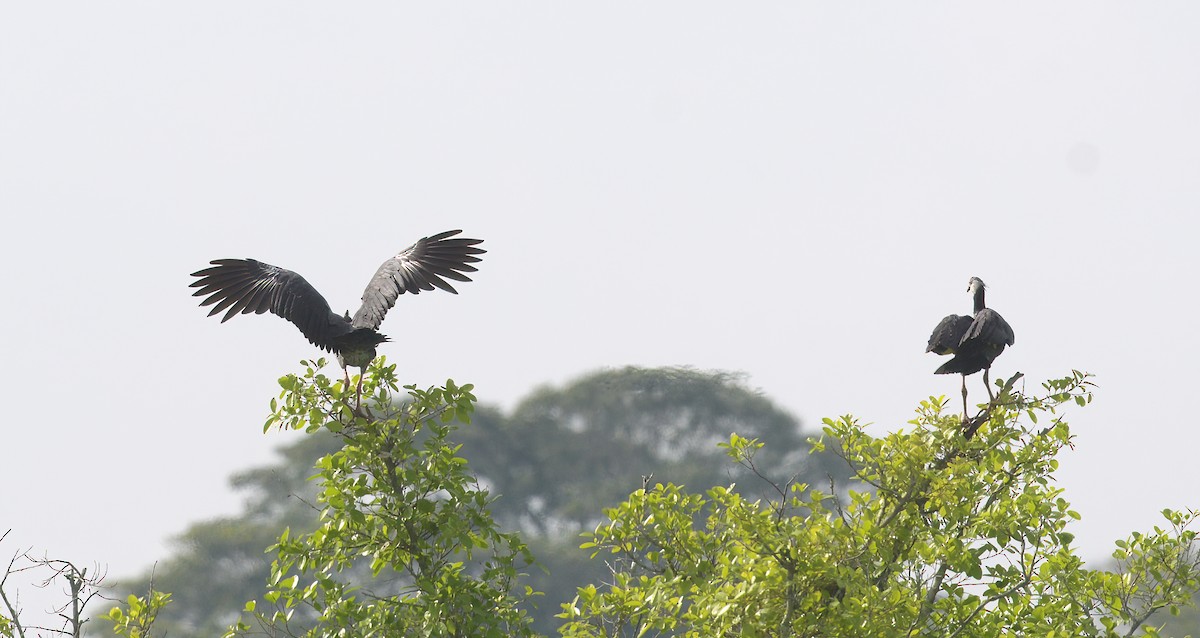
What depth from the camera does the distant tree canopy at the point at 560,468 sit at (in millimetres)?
45500

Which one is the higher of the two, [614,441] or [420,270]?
[614,441]

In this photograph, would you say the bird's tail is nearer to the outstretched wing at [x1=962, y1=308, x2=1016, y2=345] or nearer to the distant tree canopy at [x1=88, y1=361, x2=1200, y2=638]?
the outstretched wing at [x1=962, y1=308, x2=1016, y2=345]

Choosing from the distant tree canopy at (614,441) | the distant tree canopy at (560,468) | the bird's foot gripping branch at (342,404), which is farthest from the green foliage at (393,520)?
the distant tree canopy at (614,441)

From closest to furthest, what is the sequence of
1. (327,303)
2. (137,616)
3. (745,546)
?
(745,546), (137,616), (327,303)

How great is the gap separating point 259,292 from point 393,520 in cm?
324

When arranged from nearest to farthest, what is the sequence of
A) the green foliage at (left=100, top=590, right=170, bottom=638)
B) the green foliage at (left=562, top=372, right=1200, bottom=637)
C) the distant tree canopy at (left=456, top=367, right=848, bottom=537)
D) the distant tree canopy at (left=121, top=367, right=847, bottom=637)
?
1. the green foliage at (left=562, top=372, right=1200, bottom=637)
2. the green foliage at (left=100, top=590, right=170, bottom=638)
3. the distant tree canopy at (left=121, top=367, right=847, bottom=637)
4. the distant tree canopy at (left=456, top=367, right=848, bottom=537)

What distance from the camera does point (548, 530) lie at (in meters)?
51.0

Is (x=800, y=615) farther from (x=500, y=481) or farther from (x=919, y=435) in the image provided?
(x=500, y=481)

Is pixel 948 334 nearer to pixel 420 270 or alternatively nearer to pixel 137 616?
pixel 420 270

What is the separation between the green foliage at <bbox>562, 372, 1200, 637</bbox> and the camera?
25.3 ft

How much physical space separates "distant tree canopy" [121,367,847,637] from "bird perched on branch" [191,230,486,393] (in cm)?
3203

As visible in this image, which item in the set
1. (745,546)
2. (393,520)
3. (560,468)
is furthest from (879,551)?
(560,468)

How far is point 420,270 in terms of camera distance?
1141cm

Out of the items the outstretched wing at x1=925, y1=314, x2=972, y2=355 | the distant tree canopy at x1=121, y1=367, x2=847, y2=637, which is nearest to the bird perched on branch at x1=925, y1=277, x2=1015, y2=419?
the outstretched wing at x1=925, y1=314, x2=972, y2=355
